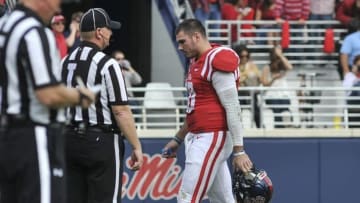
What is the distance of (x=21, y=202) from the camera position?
19.1 ft

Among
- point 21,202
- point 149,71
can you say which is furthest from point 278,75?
point 21,202

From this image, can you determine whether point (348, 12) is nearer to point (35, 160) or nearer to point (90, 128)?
point (90, 128)

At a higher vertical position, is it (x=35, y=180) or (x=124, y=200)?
(x=35, y=180)

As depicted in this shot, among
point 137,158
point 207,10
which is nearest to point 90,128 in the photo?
point 137,158

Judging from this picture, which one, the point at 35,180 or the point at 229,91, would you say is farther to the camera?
the point at 229,91

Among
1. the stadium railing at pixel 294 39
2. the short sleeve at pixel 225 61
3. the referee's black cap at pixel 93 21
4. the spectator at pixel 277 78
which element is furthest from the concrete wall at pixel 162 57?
the referee's black cap at pixel 93 21

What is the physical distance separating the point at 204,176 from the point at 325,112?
6126 millimetres

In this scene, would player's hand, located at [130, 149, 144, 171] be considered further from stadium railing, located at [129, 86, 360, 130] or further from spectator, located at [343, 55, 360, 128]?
spectator, located at [343, 55, 360, 128]

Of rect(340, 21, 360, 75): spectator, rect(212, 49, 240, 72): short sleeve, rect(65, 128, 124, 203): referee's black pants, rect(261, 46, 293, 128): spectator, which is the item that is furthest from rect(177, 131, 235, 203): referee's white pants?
rect(340, 21, 360, 75): spectator

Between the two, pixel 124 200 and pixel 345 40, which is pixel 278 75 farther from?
pixel 124 200

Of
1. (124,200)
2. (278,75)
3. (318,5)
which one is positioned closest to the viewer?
(124,200)

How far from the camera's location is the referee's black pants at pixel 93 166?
7793mm

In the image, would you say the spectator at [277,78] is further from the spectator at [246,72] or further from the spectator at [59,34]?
the spectator at [59,34]

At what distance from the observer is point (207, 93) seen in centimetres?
840
